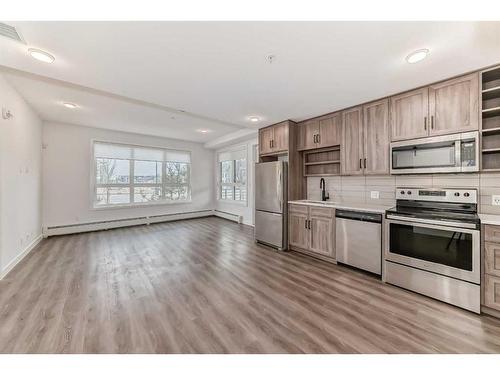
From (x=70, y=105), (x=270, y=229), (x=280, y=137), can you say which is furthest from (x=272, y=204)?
(x=70, y=105)

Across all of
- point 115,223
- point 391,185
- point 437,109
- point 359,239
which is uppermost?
point 437,109

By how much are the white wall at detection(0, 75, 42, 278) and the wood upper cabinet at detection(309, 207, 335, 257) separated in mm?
4465

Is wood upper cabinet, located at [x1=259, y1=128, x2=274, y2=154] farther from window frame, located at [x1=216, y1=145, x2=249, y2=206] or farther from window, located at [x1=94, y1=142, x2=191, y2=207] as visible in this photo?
window, located at [x1=94, y1=142, x2=191, y2=207]

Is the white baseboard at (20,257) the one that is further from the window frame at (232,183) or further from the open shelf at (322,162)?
the open shelf at (322,162)

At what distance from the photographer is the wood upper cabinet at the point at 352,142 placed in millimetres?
3193

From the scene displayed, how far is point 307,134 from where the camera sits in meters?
3.94

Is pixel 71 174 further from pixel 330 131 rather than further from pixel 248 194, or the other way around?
pixel 330 131

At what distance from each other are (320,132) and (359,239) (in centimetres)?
194

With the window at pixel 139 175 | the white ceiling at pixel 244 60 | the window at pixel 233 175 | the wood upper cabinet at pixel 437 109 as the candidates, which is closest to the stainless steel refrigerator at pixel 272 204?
the white ceiling at pixel 244 60

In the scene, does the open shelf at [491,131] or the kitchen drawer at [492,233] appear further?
the open shelf at [491,131]

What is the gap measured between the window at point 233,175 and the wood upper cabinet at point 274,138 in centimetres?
188
